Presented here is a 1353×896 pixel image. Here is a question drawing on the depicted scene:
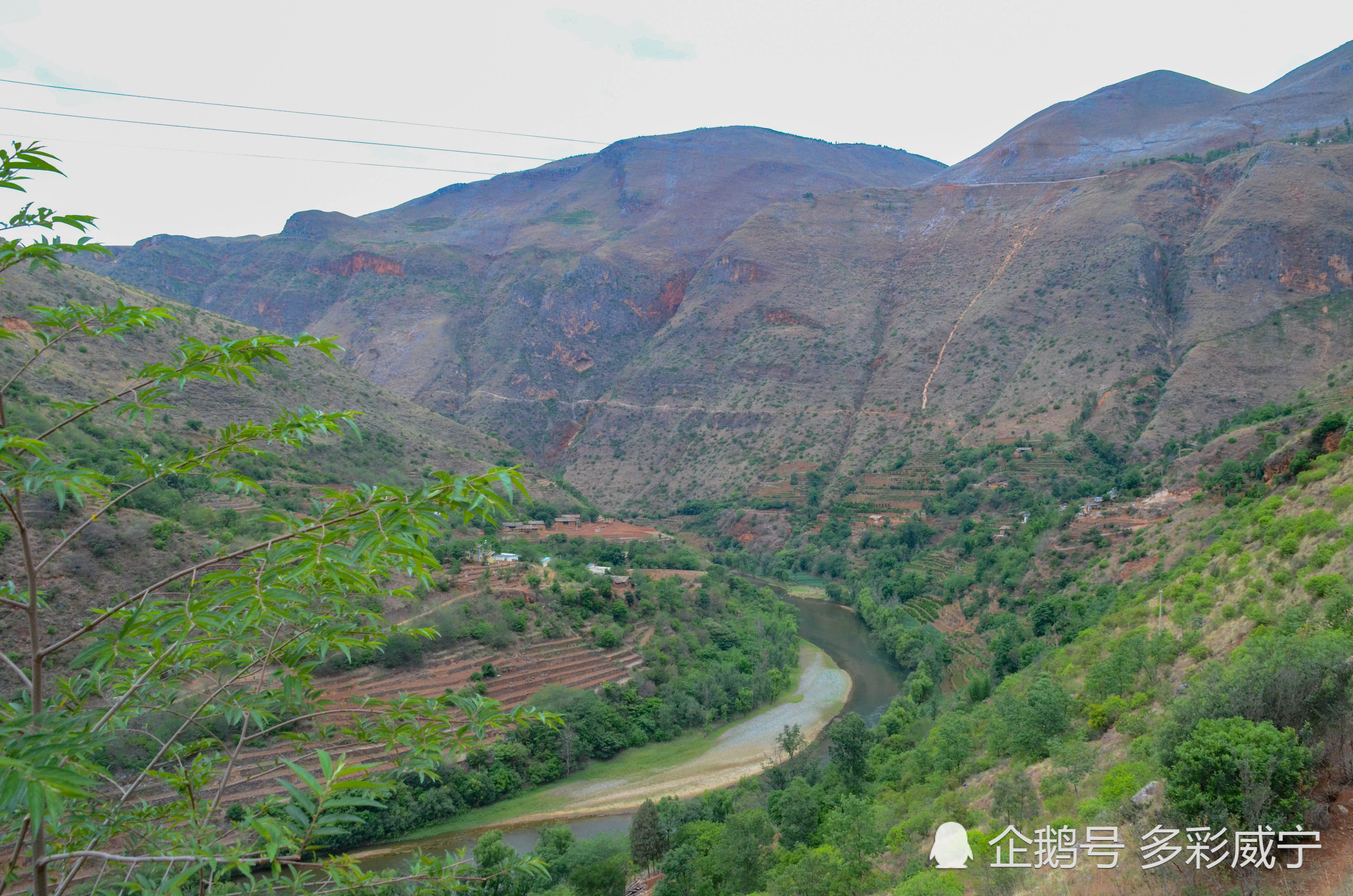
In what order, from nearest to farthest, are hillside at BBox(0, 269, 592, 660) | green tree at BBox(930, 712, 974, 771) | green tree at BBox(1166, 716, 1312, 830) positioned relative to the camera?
green tree at BBox(1166, 716, 1312, 830)
green tree at BBox(930, 712, 974, 771)
hillside at BBox(0, 269, 592, 660)

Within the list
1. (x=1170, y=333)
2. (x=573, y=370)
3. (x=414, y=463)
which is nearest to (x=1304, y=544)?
(x=414, y=463)

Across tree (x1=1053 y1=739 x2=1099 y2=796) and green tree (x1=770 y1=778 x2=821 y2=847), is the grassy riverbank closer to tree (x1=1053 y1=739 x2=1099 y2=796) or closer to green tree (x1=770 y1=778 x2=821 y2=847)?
green tree (x1=770 y1=778 x2=821 y2=847)

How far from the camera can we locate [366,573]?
3.20 m

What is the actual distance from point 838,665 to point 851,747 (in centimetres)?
1851

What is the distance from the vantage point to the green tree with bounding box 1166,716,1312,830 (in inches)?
292

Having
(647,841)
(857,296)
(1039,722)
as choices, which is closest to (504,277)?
(857,296)

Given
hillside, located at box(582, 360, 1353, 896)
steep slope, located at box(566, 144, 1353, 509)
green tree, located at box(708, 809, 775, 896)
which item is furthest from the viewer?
steep slope, located at box(566, 144, 1353, 509)

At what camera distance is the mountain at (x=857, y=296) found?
2603 inches

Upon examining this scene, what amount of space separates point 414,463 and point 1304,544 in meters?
50.8

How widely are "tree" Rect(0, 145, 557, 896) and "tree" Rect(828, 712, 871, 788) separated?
24.0 meters

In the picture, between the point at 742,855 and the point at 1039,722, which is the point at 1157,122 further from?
the point at 742,855

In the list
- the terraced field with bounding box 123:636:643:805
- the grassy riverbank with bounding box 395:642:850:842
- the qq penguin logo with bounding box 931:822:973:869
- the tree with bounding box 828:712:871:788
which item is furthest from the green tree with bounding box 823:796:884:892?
the terraced field with bounding box 123:636:643:805

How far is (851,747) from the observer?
26.8 meters

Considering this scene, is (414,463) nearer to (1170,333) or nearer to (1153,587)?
(1153,587)
